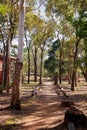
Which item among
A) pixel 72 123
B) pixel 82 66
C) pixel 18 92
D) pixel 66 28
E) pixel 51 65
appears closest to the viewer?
pixel 72 123

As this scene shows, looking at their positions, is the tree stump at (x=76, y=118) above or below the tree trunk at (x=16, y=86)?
below

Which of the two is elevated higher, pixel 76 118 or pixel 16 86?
pixel 16 86

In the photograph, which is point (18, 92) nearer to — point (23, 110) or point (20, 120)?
point (23, 110)

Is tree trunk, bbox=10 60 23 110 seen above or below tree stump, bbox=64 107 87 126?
above

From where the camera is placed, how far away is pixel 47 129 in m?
12.7

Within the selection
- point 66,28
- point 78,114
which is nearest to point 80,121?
point 78,114

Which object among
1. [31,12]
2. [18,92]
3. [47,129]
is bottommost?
[47,129]

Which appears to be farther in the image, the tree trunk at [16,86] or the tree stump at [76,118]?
the tree trunk at [16,86]

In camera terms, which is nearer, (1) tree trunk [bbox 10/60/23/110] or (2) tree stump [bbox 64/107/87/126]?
(2) tree stump [bbox 64/107/87/126]

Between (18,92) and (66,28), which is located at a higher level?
(66,28)

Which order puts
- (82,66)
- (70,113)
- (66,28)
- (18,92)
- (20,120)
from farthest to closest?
(66,28) < (82,66) < (18,92) < (20,120) < (70,113)

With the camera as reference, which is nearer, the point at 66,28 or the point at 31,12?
the point at 31,12

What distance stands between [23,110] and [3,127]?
552cm

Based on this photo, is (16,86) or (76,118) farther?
(16,86)
